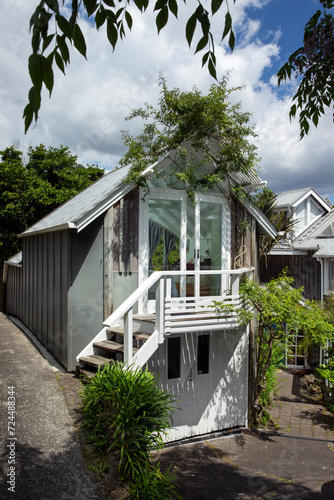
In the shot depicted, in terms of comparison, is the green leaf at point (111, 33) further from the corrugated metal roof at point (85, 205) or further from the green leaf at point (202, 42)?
the corrugated metal roof at point (85, 205)

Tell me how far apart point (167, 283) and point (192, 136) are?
3.35 metres

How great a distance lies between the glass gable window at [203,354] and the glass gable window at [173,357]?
0.57 metres

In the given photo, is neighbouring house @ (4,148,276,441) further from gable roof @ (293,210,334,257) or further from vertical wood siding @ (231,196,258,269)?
gable roof @ (293,210,334,257)

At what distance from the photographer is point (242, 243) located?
9391 mm

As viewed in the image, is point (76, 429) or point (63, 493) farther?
point (76, 429)

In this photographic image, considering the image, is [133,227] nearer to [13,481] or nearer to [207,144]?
[207,144]

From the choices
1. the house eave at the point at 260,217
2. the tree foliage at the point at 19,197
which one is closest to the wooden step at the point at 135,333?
the house eave at the point at 260,217

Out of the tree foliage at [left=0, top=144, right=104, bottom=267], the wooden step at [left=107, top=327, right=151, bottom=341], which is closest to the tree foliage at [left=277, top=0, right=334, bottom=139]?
the wooden step at [left=107, top=327, right=151, bottom=341]

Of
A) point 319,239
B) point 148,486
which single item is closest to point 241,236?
point 148,486

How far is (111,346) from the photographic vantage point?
689 centimetres

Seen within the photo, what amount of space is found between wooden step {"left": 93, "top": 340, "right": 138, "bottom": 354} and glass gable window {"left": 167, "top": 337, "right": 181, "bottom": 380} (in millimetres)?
1628

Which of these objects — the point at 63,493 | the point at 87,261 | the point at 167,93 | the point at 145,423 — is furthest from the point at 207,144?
the point at 63,493

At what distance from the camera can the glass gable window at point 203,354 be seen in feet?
29.3

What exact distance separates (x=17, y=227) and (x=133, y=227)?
12.3m
